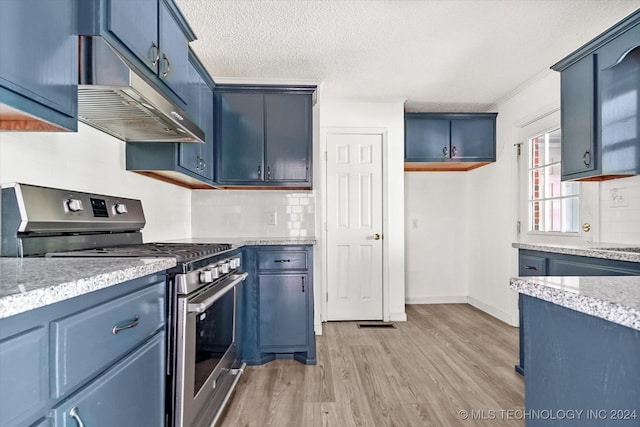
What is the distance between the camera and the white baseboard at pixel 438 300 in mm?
4668

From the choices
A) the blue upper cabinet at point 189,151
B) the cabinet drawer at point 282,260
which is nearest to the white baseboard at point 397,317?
the cabinet drawer at point 282,260

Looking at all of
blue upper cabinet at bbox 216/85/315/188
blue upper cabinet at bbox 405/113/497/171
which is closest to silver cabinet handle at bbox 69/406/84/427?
blue upper cabinet at bbox 216/85/315/188

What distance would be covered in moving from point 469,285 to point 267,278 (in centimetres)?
304

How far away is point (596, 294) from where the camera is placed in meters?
0.77

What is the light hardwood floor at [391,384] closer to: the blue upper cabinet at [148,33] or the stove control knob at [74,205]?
the stove control knob at [74,205]

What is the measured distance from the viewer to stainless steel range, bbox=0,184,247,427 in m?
1.40

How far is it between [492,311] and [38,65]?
436 cm

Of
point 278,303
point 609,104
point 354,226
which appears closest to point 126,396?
point 278,303

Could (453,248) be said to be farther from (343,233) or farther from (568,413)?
(568,413)

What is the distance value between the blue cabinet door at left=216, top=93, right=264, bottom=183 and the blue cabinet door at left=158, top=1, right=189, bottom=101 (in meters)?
0.89

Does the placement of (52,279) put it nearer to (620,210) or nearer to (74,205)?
(74,205)

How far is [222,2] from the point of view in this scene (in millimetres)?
2193

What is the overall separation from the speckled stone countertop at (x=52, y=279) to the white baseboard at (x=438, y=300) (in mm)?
3915

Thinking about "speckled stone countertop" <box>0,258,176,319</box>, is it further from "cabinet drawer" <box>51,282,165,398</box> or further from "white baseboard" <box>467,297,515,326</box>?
"white baseboard" <box>467,297,515,326</box>
